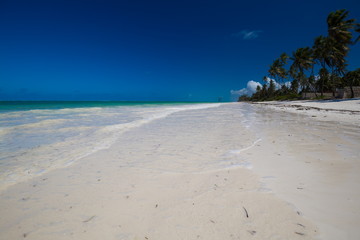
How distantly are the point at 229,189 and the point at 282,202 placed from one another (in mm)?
761

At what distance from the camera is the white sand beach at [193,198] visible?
1881 millimetres

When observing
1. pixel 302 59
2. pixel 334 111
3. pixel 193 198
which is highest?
pixel 302 59

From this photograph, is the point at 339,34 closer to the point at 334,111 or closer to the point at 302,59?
the point at 302,59

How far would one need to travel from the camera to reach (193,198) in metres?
2.49

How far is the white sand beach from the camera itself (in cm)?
188

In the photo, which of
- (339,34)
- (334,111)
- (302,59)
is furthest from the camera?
(302,59)

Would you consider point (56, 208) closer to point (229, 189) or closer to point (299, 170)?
point (229, 189)

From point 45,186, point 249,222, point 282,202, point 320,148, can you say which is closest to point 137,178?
point 45,186

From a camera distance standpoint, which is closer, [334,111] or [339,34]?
[334,111]

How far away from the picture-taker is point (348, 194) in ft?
7.91

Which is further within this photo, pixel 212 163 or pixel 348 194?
pixel 212 163

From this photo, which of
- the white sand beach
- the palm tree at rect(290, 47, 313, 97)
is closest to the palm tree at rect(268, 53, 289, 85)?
the palm tree at rect(290, 47, 313, 97)

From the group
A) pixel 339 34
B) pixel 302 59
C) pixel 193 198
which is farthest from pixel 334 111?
pixel 302 59

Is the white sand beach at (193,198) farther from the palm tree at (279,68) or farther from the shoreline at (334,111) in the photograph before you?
the palm tree at (279,68)
